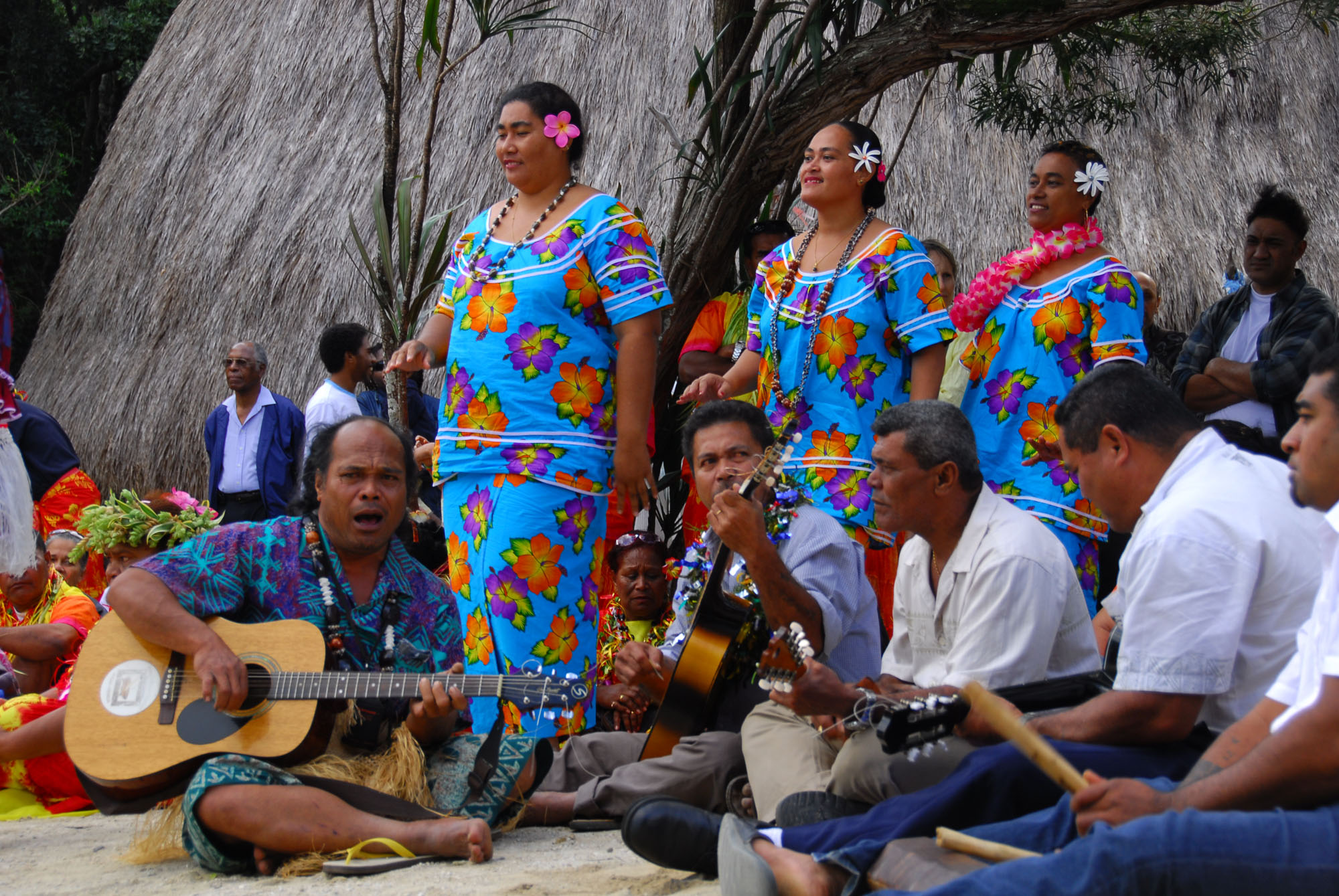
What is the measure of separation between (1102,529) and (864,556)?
77cm

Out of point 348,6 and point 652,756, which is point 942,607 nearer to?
point 652,756

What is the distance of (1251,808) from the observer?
1859 millimetres

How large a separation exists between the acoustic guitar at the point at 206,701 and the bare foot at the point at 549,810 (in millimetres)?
530

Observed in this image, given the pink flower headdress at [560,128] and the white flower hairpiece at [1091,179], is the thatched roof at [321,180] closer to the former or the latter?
the white flower hairpiece at [1091,179]

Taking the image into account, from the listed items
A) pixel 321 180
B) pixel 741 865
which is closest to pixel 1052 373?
pixel 741 865

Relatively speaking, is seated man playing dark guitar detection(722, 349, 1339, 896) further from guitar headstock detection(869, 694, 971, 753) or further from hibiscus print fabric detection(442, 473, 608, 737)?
hibiscus print fabric detection(442, 473, 608, 737)

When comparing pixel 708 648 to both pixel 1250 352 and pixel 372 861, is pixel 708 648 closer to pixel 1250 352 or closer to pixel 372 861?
pixel 372 861

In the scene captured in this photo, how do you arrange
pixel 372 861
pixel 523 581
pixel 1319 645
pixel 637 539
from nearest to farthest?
1. pixel 1319 645
2. pixel 372 861
3. pixel 523 581
4. pixel 637 539

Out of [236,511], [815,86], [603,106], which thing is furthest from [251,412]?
[815,86]

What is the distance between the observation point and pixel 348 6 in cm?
988

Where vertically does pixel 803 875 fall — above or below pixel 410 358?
below

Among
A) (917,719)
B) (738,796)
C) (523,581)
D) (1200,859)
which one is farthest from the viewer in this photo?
(523,581)

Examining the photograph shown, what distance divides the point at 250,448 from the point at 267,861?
4.50 meters

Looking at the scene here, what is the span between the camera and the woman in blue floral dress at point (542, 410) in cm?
377
